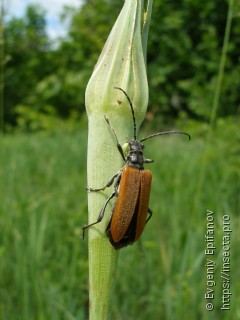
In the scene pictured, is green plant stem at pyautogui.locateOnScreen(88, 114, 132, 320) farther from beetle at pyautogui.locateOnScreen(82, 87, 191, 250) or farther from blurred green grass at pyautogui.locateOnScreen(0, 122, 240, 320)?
blurred green grass at pyautogui.locateOnScreen(0, 122, 240, 320)

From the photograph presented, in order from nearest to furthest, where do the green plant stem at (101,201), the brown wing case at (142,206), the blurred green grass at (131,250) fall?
the green plant stem at (101,201) → the brown wing case at (142,206) → the blurred green grass at (131,250)

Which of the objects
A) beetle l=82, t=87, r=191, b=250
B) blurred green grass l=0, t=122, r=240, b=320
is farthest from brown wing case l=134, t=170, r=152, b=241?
blurred green grass l=0, t=122, r=240, b=320

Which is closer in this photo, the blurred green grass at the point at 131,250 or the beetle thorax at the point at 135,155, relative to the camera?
the beetle thorax at the point at 135,155

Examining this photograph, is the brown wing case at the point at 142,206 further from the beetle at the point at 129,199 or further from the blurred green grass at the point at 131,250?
the blurred green grass at the point at 131,250

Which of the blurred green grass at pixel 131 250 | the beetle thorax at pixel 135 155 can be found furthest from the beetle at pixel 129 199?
the blurred green grass at pixel 131 250

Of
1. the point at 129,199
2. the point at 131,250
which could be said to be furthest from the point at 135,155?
the point at 131,250

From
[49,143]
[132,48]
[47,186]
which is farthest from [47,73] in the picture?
[132,48]

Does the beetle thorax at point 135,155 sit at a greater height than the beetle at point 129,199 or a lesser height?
greater

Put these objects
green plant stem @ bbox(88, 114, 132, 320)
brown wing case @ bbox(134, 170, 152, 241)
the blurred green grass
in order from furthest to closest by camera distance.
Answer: the blurred green grass < brown wing case @ bbox(134, 170, 152, 241) < green plant stem @ bbox(88, 114, 132, 320)

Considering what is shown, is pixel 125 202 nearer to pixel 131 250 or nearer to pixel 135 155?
pixel 135 155
